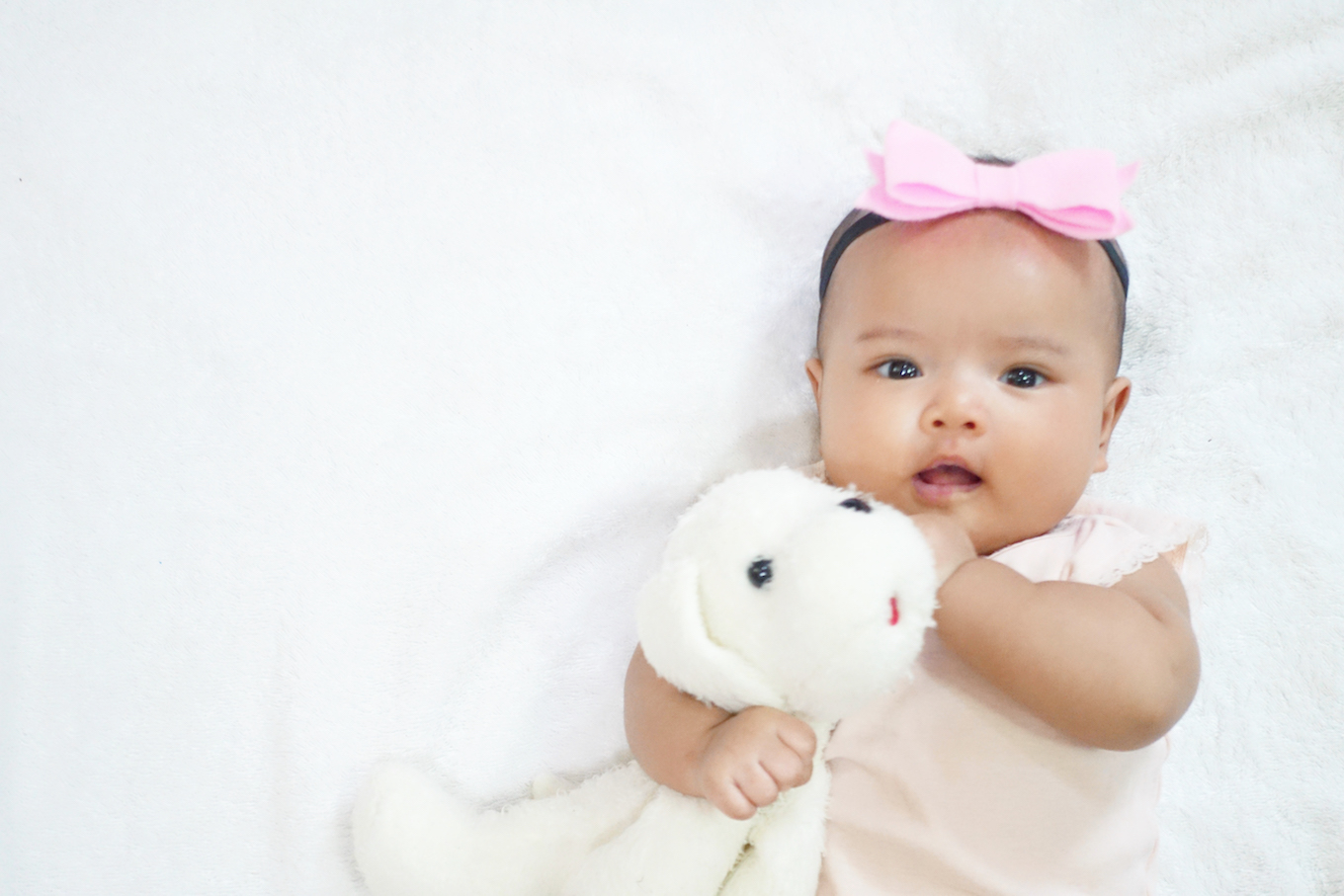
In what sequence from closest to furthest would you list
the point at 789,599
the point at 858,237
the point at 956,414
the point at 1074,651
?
the point at 789,599, the point at 1074,651, the point at 956,414, the point at 858,237

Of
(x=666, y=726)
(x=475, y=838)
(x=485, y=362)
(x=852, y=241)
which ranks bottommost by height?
(x=475, y=838)

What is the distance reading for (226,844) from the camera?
3.28ft

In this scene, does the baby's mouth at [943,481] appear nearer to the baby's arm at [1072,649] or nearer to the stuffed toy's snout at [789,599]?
the baby's arm at [1072,649]

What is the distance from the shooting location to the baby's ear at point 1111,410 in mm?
1067

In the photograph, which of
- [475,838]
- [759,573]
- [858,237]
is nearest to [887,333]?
[858,237]

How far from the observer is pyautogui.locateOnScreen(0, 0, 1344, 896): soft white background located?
102 cm

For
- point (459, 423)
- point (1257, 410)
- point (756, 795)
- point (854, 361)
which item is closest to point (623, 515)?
point (459, 423)

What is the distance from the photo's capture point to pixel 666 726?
905 mm

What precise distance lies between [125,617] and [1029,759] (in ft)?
3.12

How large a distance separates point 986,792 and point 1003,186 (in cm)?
61

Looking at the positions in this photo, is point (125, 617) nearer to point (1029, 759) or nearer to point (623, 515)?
point (623, 515)

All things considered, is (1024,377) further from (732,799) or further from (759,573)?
(732,799)

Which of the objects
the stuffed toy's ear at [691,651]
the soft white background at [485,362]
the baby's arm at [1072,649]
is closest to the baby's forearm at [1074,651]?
the baby's arm at [1072,649]

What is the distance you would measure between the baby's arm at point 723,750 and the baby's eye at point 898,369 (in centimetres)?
40
